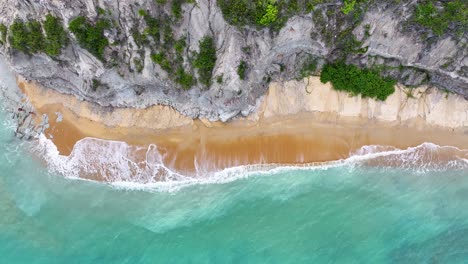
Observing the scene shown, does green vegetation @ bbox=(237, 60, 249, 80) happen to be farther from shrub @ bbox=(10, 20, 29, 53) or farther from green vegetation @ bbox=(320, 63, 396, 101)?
shrub @ bbox=(10, 20, 29, 53)

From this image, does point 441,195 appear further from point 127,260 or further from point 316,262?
point 127,260

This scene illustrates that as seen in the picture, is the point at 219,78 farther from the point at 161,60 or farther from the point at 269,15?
the point at 269,15

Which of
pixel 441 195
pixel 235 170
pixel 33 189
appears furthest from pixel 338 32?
pixel 33 189

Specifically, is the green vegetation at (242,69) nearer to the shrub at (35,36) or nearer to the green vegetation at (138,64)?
the green vegetation at (138,64)

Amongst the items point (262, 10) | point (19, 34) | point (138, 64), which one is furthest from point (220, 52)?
point (19, 34)

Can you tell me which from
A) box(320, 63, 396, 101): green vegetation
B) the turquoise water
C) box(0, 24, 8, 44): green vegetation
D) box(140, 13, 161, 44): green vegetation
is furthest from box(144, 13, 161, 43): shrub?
box(320, 63, 396, 101): green vegetation

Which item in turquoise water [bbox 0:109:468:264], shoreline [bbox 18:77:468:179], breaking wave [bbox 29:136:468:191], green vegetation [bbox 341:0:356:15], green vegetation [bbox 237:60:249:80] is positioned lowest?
turquoise water [bbox 0:109:468:264]

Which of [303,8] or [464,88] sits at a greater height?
[303,8]
